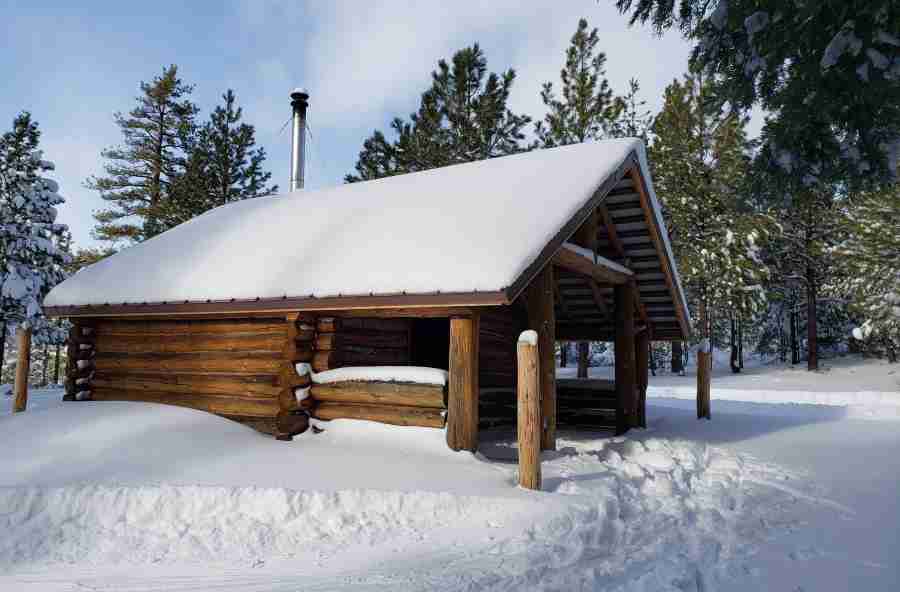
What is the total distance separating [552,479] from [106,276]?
29.5 ft

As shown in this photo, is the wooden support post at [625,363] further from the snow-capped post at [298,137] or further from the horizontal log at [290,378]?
the snow-capped post at [298,137]

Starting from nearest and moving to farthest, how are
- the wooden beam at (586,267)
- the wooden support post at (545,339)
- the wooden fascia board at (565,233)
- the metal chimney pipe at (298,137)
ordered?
the wooden fascia board at (565,233)
the wooden support post at (545,339)
the wooden beam at (586,267)
the metal chimney pipe at (298,137)

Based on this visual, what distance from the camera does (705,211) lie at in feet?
87.4

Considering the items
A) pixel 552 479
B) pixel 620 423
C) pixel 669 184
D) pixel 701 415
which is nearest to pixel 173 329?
pixel 552 479

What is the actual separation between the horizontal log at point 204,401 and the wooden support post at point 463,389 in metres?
3.04

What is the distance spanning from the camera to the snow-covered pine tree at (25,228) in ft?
67.5

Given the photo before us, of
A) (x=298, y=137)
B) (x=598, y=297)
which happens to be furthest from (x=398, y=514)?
(x=298, y=137)

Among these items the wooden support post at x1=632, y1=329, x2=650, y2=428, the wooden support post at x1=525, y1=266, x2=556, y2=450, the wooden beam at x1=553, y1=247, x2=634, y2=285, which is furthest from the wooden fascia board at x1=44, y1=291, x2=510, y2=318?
the wooden support post at x1=632, y1=329, x2=650, y2=428

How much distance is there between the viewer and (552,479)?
6.23 m

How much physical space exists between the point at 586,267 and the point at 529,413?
370cm

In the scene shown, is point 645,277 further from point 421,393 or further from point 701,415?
point 421,393

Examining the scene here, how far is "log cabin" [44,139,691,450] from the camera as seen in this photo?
710cm

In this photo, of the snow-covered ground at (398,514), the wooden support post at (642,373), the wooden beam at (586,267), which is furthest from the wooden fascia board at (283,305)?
the wooden support post at (642,373)

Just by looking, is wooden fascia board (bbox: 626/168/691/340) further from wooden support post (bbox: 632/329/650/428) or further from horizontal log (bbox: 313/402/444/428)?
horizontal log (bbox: 313/402/444/428)
